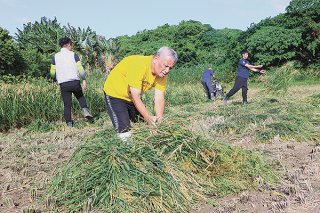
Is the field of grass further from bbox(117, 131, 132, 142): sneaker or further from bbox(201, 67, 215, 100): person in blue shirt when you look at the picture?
bbox(201, 67, 215, 100): person in blue shirt

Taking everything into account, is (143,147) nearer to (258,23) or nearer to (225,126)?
(225,126)

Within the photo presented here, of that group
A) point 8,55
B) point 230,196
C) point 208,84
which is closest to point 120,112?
point 230,196

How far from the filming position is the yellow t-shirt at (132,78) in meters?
3.81

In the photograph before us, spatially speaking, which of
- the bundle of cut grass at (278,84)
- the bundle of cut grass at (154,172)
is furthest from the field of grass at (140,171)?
the bundle of cut grass at (278,84)

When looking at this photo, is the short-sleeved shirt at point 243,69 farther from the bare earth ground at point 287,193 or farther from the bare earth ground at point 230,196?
the bare earth ground at point 287,193

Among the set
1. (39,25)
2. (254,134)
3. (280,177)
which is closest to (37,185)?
(280,177)

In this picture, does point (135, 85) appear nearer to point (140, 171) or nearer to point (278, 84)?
point (140, 171)

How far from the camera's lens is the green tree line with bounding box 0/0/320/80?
17859 millimetres

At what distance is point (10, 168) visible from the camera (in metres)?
4.34

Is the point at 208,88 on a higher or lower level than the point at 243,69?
lower

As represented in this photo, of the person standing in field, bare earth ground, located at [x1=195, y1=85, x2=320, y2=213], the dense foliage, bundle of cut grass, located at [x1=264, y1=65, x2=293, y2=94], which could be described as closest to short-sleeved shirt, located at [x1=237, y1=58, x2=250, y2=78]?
bundle of cut grass, located at [x1=264, y1=65, x2=293, y2=94]

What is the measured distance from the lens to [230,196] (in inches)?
131

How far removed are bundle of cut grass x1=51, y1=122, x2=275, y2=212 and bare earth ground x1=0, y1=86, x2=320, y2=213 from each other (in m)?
0.16

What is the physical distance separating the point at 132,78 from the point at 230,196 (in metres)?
1.34
